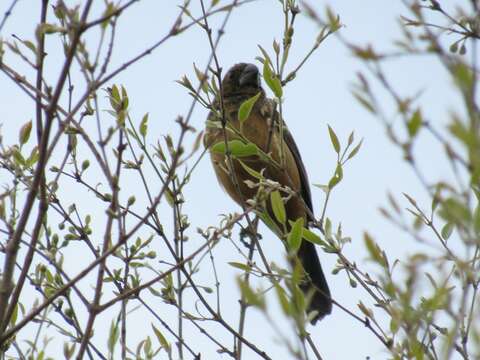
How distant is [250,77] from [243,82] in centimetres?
8

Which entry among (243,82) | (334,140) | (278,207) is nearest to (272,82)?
(334,140)

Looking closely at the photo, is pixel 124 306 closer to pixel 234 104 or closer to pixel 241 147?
pixel 241 147

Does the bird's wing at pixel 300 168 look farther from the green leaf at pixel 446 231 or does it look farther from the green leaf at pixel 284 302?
the green leaf at pixel 284 302

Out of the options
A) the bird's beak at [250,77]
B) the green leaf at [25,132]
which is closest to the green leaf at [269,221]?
the green leaf at [25,132]

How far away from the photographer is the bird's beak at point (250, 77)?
531 centimetres

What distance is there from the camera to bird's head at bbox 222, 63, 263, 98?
17.4 feet

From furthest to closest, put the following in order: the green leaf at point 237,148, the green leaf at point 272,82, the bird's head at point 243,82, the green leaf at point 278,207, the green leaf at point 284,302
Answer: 1. the bird's head at point 243,82
2. the green leaf at point 237,148
3. the green leaf at point 272,82
4. the green leaf at point 278,207
5. the green leaf at point 284,302

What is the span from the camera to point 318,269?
17.1ft

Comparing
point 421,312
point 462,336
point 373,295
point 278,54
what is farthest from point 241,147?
point 421,312

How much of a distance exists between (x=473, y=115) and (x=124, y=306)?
1.56 meters

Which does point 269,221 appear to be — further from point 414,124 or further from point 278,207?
point 414,124

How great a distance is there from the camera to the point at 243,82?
5.29 m

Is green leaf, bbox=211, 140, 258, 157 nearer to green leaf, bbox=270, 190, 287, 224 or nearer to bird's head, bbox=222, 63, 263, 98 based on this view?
green leaf, bbox=270, 190, 287, 224

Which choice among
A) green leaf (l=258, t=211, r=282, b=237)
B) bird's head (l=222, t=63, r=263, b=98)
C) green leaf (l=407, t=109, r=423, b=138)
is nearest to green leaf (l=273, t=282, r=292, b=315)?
green leaf (l=407, t=109, r=423, b=138)
